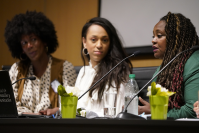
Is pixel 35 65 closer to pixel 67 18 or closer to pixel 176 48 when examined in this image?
pixel 67 18

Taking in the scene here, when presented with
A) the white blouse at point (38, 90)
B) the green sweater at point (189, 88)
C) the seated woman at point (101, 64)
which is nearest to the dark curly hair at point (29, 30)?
the white blouse at point (38, 90)

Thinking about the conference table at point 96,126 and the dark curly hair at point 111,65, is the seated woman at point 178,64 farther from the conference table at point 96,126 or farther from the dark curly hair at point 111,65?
the conference table at point 96,126

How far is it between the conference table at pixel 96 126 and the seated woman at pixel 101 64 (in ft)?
3.90

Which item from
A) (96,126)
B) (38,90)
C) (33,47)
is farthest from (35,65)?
(96,126)

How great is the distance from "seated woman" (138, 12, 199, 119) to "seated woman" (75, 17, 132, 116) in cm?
40

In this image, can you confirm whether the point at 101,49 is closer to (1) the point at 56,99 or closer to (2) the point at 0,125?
(1) the point at 56,99

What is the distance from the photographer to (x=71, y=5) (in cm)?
326

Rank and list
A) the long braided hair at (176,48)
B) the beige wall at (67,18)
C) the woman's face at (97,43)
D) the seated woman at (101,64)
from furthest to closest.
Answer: the beige wall at (67,18) < the woman's face at (97,43) < the seated woman at (101,64) < the long braided hair at (176,48)

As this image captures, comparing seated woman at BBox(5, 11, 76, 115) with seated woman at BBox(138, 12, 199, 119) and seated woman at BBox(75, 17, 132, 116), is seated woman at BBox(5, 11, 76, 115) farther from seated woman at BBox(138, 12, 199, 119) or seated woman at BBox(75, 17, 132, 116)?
seated woman at BBox(138, 12, 199, 119)

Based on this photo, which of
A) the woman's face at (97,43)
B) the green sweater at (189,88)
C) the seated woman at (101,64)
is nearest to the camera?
the green sweater at (189,88)

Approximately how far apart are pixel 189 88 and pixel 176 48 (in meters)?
0.31

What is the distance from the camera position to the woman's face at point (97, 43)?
2180mm

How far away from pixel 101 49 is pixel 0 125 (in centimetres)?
143

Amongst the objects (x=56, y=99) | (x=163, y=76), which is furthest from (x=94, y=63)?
(x=163, y=76)
